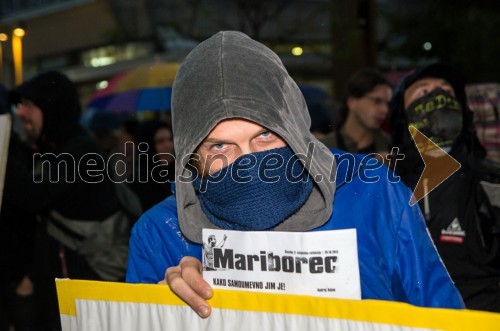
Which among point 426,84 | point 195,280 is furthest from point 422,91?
point 195,280

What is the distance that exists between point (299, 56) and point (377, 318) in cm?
386

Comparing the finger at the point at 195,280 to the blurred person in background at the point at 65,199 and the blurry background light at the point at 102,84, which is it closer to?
the blurred person in background at the point at 65,199

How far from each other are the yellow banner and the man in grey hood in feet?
0.17

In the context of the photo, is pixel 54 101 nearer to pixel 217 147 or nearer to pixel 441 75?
pixel 441 75

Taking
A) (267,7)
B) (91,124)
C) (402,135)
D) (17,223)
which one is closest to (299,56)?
(267,7)

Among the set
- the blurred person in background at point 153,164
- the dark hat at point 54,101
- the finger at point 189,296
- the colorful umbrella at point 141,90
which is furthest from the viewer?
the colorful umbrella at point 141,90

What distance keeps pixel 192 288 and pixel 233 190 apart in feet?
0.87

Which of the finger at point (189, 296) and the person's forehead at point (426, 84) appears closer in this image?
the finger at point (189, 296)

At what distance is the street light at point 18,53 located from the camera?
552 centimetres

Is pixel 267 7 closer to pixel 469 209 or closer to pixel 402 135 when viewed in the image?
pixel 402 135

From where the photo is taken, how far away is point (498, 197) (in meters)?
3.14

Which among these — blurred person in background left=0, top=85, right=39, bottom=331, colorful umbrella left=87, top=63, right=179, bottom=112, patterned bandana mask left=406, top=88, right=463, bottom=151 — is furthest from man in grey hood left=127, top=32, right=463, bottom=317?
colorful umbrella left=87, top=63, right=179, bottom=112

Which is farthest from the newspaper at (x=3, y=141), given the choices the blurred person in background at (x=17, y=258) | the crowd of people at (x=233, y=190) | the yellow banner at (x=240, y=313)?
the blurred person in background at (x=17, y=258)

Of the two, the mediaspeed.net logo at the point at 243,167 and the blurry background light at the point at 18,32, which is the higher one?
the blurry background light at the point at 18,32
